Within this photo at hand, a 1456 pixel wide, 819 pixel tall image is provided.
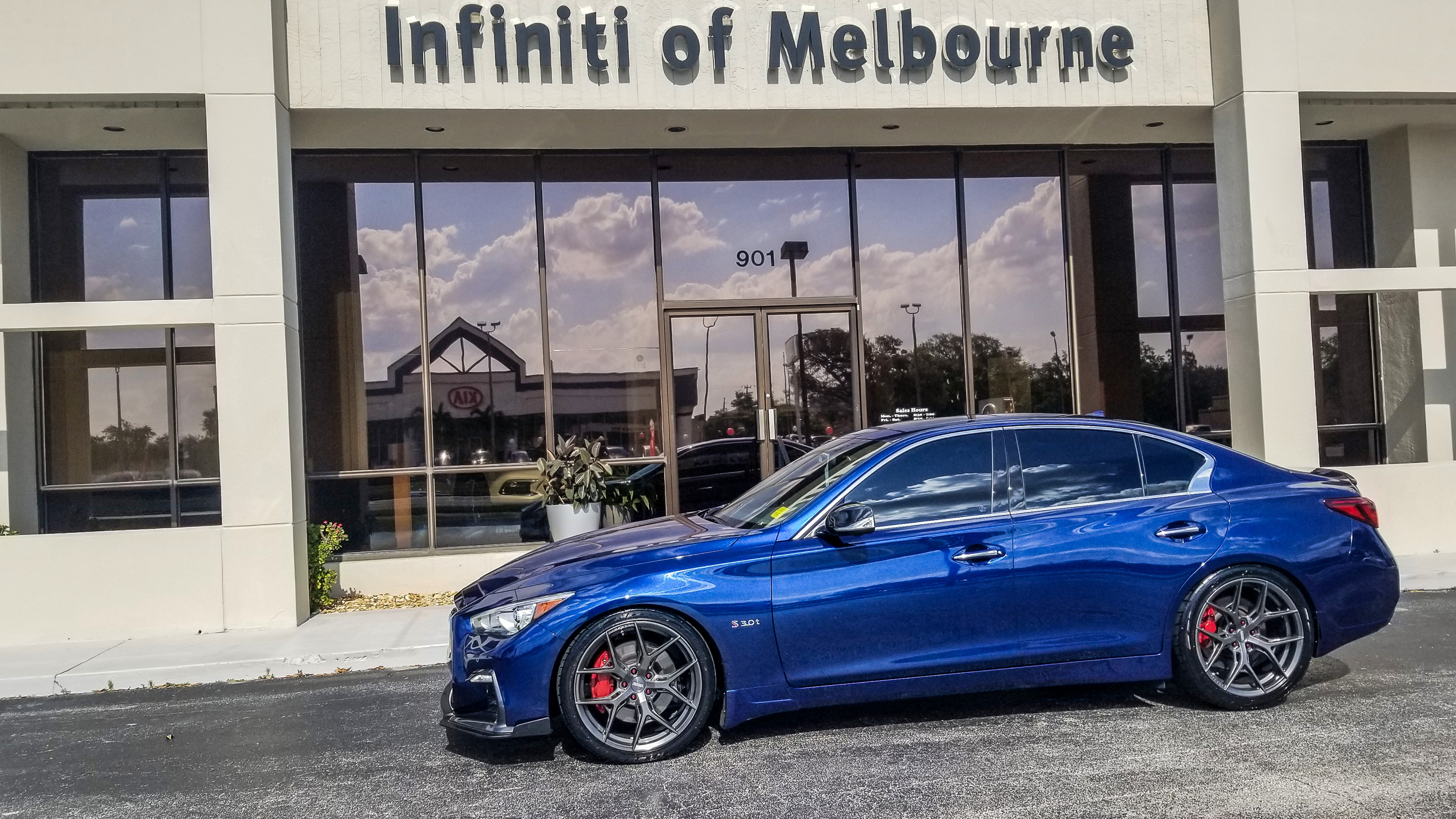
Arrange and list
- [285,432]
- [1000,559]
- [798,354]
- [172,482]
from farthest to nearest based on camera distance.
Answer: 1. [798,354]
2. [172,482]
3. [285,432]
4. [1000,559]

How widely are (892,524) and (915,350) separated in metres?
6.63

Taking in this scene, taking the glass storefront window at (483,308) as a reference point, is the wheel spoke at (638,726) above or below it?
→ below

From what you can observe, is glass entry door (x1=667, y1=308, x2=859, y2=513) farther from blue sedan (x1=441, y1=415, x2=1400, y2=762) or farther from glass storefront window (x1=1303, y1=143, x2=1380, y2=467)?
glass storefront window (x1=1303, y1=143, x2=1380, y2=467)

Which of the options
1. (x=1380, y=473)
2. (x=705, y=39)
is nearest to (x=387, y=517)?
(x=705, y=39)

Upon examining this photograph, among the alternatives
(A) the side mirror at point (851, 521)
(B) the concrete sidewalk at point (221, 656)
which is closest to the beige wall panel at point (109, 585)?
(B) the concrete sidewalk at point (221, 656)

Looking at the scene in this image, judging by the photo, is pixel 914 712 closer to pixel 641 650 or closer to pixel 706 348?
pixel 641 650

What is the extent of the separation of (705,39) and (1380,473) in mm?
7734

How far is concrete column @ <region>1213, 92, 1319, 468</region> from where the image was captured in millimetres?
10305

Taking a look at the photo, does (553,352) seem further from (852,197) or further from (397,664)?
(397,664)

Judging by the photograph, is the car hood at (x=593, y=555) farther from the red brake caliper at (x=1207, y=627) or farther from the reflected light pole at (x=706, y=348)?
the reflected light pole at (x=706, y=348)

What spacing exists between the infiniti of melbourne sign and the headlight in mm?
6163

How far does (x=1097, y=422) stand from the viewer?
5895 millimetres

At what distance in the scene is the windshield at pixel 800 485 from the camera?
221 inches

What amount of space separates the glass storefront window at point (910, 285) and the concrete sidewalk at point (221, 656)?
17.7 ft
